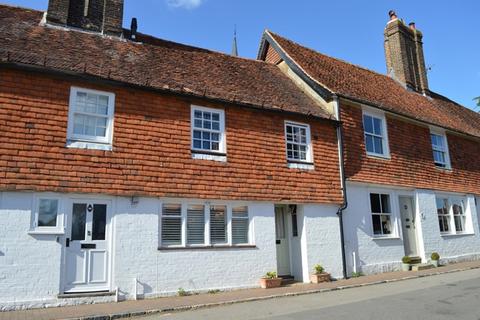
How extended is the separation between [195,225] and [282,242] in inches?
143

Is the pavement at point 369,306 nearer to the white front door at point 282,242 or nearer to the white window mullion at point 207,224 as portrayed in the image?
the white window mullion at point 207,224

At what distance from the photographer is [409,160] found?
56.6ft

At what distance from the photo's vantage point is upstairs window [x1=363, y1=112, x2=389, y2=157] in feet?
52.7

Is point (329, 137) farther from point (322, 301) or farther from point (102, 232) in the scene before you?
point (102, 232)

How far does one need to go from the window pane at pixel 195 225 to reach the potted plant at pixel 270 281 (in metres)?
2.10

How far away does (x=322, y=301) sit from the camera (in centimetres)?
986

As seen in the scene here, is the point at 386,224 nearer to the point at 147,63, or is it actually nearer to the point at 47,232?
the point at 147,63

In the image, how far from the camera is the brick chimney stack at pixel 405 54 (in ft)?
73.8

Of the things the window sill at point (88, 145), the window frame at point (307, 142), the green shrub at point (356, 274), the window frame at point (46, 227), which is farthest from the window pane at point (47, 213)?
the green shrub at point (356, 274)

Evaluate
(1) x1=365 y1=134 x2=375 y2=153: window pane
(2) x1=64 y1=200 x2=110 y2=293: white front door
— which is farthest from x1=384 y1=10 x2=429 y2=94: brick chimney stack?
(2) x1=64 y1=200 x2=110 y2=293: white front door

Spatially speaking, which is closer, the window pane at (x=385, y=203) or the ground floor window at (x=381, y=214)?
the ground floor window at (x=381, y=214)

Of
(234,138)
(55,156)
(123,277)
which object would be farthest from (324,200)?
(55,156)

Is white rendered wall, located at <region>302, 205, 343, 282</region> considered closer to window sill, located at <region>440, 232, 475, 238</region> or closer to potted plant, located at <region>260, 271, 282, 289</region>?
potted plant, located at <region>260, 271, 282, 289</region>

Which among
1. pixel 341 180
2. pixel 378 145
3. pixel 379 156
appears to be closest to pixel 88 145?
pixel 341 180
